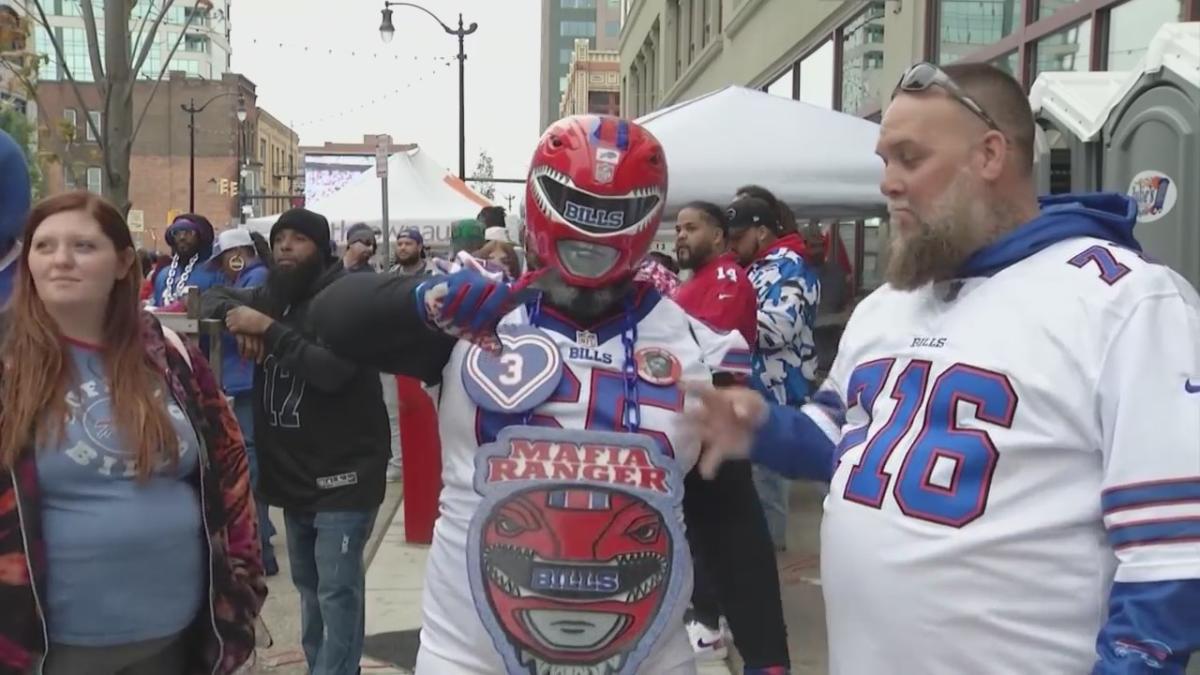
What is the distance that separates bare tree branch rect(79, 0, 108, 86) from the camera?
18.9ft

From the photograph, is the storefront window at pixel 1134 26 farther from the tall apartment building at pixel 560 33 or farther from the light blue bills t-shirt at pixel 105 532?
the tall apartment building at pixel 560 33

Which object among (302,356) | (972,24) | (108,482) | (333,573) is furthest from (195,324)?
(972,24)

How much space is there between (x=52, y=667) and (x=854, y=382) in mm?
1757

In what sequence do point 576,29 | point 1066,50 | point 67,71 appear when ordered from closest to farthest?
point 67,71 → point 1066,50 → point 576,29

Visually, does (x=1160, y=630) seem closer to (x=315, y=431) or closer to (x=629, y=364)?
(x=629, y=364)

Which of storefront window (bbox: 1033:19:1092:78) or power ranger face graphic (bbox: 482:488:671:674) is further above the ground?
storefront window (bbox: 1033:19:1092:78)

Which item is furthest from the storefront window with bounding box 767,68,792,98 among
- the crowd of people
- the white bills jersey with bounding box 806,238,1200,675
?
the white bills jersey with bounding box 806,238,1200,675

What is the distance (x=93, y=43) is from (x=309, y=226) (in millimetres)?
2461

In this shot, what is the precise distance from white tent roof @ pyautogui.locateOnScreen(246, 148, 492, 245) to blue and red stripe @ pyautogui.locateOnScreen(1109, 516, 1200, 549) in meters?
11.5

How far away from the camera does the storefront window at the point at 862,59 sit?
11.9 meters

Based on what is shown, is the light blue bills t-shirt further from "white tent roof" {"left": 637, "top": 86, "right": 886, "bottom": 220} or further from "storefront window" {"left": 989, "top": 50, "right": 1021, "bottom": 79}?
"storefront window" {"left": 989, "top": 50, "right": 1021, "bottom": 79}

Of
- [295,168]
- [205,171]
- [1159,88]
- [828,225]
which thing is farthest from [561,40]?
[1159,88]

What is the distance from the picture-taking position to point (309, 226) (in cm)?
431

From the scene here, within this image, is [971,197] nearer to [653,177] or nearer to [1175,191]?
[653,177]
